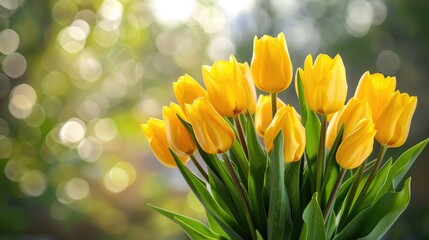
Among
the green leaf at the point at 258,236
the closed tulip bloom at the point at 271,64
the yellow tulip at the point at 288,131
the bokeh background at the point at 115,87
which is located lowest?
the green leaf at the point at 258,236

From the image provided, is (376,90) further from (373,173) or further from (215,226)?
(215,226)

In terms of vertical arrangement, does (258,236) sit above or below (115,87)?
below

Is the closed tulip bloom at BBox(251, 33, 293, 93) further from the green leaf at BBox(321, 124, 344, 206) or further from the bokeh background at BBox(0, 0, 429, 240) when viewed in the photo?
the bokeh background at BBox(0, 0, 429, 240)

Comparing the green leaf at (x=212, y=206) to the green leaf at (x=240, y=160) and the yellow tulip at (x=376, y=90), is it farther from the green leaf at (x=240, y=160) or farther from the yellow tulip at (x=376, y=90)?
the yellow tulip at (x=376, y=90)

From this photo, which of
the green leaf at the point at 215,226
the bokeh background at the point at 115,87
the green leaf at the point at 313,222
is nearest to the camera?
the green leaf at the point at 313,222

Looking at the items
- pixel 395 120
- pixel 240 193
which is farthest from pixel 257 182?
pixel 395 120

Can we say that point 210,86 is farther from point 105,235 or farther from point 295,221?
point 105,235

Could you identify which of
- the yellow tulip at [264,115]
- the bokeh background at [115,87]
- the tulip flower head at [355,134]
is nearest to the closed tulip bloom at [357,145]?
the tulip flower head at [355,134]
